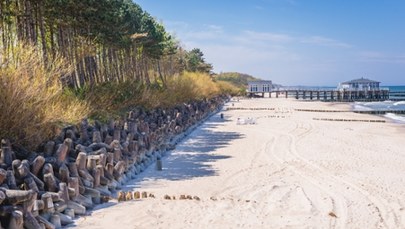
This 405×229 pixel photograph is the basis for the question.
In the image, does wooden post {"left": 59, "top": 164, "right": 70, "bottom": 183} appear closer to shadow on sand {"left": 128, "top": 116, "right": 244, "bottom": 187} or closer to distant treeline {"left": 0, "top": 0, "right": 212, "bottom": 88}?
shadow on sand {"left": 128, "top": 116, "right": 244, "bottom": 187}

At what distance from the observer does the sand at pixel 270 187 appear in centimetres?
704

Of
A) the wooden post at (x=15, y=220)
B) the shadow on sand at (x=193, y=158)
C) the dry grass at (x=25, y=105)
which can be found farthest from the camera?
the shadow on sand at (x=193, y=158)

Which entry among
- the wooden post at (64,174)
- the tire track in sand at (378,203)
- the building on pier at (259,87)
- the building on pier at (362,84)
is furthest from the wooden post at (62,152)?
the building on pier at (362,84)

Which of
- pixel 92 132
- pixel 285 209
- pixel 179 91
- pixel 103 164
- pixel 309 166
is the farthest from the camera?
pixel 179 91

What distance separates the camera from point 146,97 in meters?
19.5

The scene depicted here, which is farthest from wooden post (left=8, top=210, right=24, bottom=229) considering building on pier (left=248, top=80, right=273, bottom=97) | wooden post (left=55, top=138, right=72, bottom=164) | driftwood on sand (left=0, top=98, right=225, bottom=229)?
building on pier (left=248, top=80, right=273, bottom=97)

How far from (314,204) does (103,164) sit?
13.6 ft

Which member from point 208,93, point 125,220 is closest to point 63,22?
point 125,220

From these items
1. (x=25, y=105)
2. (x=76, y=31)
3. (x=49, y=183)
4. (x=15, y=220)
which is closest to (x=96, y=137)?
(x=25, y=105)

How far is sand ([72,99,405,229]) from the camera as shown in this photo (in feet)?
23.1

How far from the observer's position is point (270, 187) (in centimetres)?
964

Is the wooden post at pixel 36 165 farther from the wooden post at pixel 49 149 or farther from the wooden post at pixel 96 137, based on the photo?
the wooden post at pixel 96 137

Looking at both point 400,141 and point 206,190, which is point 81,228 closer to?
point 206,190

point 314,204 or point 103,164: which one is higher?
point 103,164
